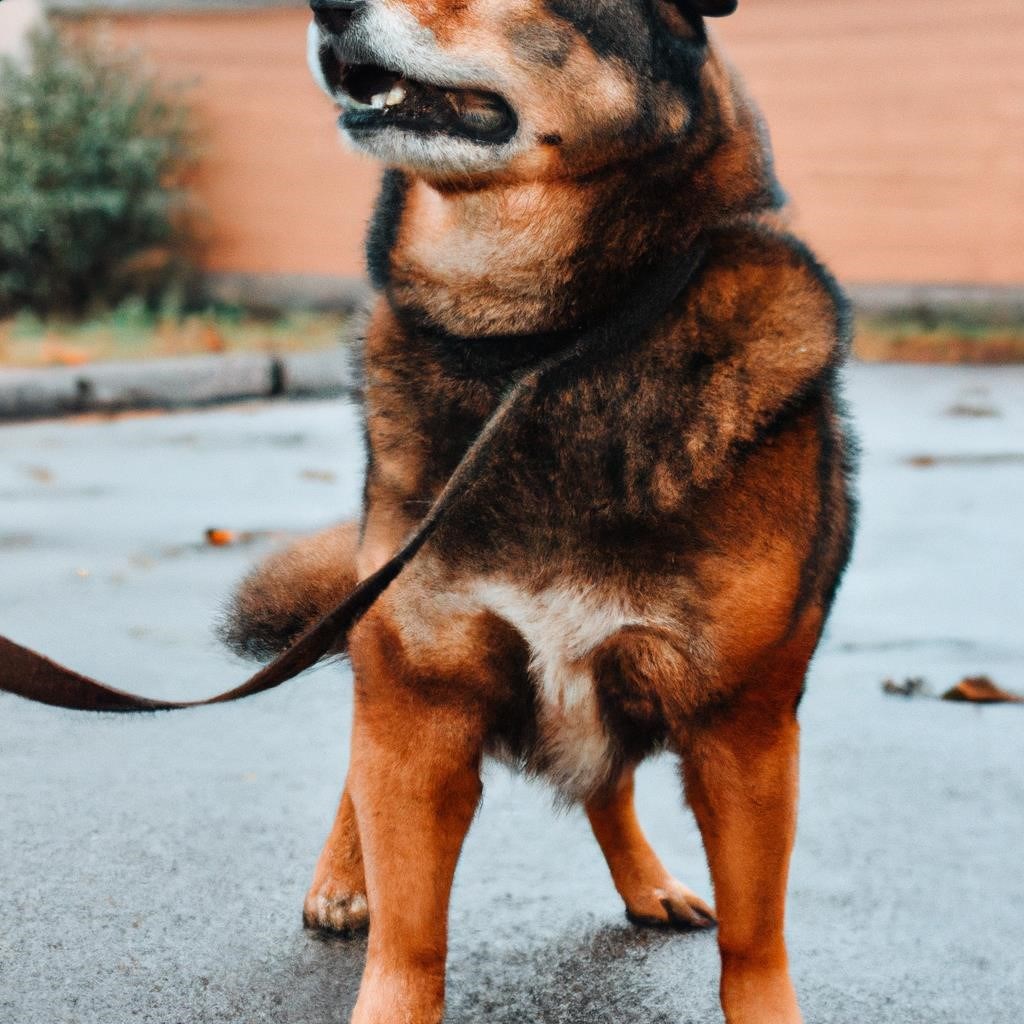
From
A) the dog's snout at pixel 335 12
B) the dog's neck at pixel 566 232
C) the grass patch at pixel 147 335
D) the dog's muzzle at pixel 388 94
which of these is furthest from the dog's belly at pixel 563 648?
the grass patch at pixel 147 335

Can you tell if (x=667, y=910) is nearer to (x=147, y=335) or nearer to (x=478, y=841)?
(x=478, y=841)

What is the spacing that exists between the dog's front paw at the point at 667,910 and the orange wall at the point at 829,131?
12451mm

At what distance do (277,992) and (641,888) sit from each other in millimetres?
676

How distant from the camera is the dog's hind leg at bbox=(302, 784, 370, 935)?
2824 millimetres

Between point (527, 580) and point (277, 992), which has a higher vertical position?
point (527, 580)

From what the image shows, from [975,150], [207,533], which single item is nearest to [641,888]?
[207,533]

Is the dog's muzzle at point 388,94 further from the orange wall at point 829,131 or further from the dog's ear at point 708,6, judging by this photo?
the orange wall at point 829,131

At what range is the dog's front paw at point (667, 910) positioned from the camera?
2.87 metres

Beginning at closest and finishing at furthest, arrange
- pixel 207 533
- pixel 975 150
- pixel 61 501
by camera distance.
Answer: pixel 207 533
pixel 61 501
pixel 975 150

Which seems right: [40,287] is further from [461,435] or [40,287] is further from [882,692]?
[461,435]

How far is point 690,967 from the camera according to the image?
2.73 m

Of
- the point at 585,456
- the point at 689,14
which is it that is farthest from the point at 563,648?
the point at 689,14

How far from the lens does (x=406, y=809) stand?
2.29 meters

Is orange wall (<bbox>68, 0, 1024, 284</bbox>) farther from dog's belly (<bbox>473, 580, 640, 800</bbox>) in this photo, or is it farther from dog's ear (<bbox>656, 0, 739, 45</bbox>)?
dog's belly (<bbox>473, 580, 640, 800</bbox>)
